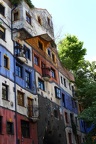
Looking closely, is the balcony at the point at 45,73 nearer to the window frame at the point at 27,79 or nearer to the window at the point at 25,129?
the window frame at the point at 27,79

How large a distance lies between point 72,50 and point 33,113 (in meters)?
19.2

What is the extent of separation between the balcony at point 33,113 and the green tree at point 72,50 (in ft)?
54.5

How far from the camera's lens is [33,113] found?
2186 centimetres

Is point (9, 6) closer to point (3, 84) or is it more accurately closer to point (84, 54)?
point (3, 84)

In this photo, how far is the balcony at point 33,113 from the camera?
21516 mm

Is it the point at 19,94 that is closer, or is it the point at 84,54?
the point at 19,94

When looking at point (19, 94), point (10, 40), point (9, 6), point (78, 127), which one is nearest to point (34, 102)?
point (19, 94)

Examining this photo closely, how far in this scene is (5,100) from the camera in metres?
19.0

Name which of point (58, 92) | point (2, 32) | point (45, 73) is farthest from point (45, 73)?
point (2, 32)

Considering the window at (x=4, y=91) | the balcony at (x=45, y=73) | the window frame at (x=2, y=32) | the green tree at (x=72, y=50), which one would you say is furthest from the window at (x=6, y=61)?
the green tree at (x=72, y=50)

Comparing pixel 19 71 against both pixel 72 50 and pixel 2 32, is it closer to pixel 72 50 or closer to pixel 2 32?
pixel 2 32

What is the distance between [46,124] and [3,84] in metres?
7.03

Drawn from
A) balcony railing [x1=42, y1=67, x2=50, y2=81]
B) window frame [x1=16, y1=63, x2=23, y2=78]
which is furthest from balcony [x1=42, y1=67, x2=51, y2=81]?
window frame [x1=16, y1=63, x2=23, y2=78]

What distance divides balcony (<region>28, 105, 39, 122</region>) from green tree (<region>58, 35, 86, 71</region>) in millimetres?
16608
